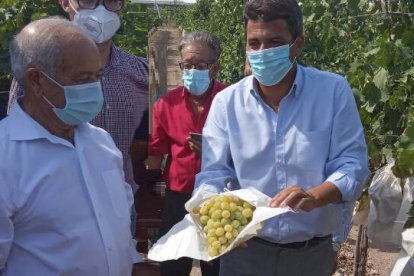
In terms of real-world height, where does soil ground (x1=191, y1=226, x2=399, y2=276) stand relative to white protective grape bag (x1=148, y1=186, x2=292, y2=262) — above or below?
below

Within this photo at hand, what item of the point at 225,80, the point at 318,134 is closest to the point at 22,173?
the point at 318,134

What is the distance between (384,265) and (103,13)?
353 centimetres

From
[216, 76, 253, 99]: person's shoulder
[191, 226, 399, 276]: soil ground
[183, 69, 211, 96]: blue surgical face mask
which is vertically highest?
[216, 76, 253, 99]: person's shoulder

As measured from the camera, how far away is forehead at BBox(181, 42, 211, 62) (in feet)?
12.2

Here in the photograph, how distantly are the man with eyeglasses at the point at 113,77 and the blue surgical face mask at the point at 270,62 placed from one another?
0.87m

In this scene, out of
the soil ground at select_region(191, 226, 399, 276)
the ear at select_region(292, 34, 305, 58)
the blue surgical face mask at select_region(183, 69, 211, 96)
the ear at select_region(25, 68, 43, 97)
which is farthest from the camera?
the soil ground at select_region(191, 226, 399, 276)

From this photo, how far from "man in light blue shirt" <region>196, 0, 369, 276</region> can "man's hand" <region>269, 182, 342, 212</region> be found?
0.03m

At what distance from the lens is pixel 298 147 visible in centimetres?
258

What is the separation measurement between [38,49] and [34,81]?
0.33ft

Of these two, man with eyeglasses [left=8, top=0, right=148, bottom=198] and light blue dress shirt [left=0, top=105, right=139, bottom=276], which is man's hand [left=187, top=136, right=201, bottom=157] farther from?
light blue dress shirt [left=0, top=105, right=139, bottom=276]

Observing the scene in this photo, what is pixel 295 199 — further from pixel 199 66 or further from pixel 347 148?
pixel 199 66

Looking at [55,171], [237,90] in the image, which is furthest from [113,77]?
[55,171]

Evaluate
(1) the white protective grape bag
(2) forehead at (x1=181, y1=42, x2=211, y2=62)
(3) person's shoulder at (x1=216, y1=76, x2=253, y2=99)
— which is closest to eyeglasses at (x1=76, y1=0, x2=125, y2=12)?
(2) forehead at (x1=181, y1=42, x2=211, y2=62)

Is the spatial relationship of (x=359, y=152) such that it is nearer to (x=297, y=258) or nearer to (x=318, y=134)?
(x=318, y=134)
